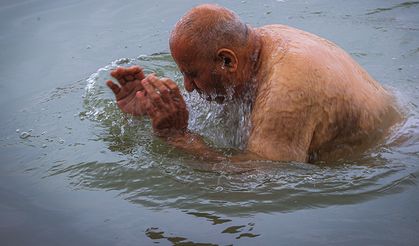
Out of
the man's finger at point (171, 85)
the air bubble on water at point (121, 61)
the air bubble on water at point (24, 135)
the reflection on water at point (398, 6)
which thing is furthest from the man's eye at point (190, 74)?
the reflection on water at point (398, 6)

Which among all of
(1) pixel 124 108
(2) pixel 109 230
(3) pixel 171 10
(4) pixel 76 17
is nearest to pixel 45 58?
(4) pixel 76 17

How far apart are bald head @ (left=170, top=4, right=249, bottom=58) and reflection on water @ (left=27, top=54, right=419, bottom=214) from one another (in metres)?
0.83

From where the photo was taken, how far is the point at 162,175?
5016mm

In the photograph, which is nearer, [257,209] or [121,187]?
[257,209]

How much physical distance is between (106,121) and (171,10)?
3.23 meters

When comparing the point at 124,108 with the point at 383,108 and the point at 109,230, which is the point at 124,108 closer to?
the point at 109,230

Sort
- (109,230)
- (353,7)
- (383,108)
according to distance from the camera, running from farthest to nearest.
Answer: (353,7) < (383,108) < (109,230)

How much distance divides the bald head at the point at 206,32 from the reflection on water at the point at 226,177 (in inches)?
32.6

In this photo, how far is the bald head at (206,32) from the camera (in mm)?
4570

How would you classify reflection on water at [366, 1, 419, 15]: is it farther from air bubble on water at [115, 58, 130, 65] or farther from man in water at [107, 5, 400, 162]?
man in water at [107, 5, 400, 162]

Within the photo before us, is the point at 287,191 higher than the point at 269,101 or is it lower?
lower

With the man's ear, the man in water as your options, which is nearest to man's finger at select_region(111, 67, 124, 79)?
the man in water

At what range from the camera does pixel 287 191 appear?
15.4 feet

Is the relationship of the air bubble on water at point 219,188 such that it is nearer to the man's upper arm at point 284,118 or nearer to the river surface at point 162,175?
the river surface at point 162,175
